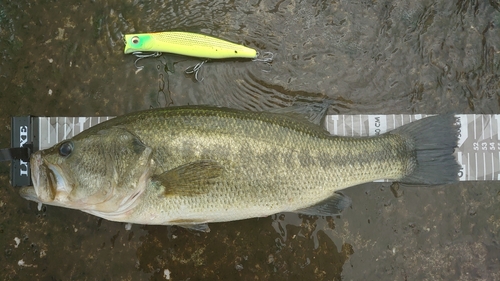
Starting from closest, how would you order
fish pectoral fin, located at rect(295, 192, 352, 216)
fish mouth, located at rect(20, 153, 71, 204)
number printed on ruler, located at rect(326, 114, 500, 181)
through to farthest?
fish mouth, located at rect(20, 153, 71, 204)
fish pectoral fin, located at rect(295, 192, 352, 216)
number printed on ruler, located at rect(326, 114, 500, 181)

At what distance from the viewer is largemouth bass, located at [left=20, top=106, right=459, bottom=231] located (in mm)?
2406

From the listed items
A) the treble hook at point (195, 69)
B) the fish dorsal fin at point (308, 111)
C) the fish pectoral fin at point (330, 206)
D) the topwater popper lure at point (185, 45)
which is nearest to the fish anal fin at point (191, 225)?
the fish pectoral fin at point (330, 206)

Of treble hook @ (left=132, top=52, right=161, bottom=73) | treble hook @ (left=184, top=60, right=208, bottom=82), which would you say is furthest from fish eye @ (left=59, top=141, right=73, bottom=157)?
treble hook @ (left=184, top=60, right=208, bottom=82)

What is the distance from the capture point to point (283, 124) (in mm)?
2668

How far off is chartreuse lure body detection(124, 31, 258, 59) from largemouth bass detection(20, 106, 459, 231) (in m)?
0.61

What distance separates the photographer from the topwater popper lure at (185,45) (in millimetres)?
2998

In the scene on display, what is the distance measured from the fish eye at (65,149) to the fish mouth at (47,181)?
0.31 ft

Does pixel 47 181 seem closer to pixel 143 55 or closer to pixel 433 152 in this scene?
pixel 143 55

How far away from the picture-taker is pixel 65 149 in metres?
2.42

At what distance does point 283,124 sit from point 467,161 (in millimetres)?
1689

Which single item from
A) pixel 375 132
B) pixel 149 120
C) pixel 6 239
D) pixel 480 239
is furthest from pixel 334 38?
pixel 6 239

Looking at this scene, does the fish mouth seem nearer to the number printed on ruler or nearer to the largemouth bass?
the largemouth bass

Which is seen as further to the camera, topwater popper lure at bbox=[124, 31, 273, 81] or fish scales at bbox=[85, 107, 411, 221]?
topwater popper lure at bbox=[124, 31, 273, 81]

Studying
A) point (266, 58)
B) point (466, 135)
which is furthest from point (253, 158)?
point (466, 135)
